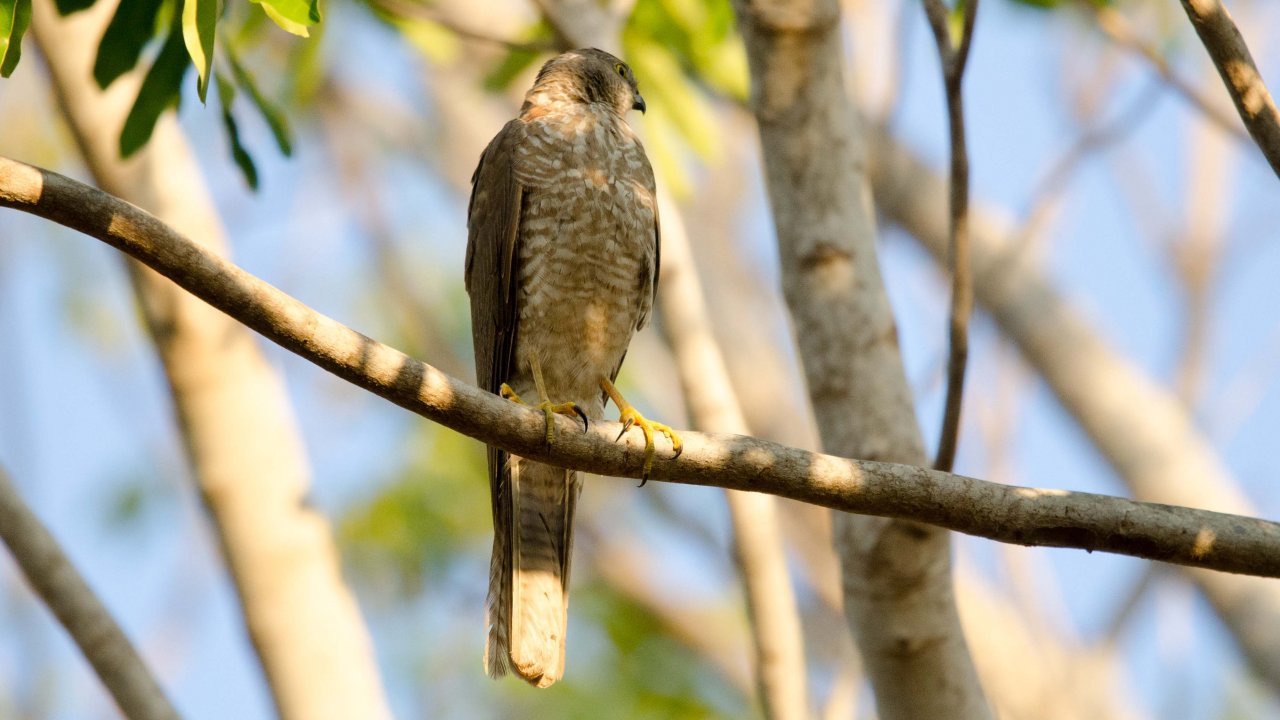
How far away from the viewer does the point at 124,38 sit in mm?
4082

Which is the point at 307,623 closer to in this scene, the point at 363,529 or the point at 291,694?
the point at 291,694

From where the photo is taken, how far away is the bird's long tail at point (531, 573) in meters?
4.52

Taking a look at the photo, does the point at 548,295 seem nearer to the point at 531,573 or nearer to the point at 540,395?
the point at 540,395

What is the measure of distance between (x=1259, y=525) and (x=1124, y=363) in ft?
17.9

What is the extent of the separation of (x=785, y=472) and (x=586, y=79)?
9.13 ft

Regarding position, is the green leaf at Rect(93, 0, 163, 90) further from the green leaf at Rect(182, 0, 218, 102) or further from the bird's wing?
the bird's wing

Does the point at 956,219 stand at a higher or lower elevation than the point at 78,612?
higher

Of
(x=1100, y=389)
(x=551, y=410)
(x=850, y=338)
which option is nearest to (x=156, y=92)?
(x=551, y=410)

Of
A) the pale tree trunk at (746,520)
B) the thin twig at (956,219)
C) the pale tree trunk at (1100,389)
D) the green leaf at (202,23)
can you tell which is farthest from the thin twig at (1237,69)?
the pale tree trunk at (1100,389)

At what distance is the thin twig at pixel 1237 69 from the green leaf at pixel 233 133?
297 centimetres

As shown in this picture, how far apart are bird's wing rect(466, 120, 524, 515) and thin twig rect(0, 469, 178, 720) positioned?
4.63ft

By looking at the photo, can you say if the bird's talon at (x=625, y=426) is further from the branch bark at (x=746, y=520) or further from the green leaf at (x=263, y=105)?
the green leaf at (x=263, y=105)

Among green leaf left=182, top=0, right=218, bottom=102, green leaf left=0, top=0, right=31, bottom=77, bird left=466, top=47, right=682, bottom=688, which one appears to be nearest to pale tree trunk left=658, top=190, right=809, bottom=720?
bird left=466, top=47, right=682, bottom=688

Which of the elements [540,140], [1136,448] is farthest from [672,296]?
[1136,448]
